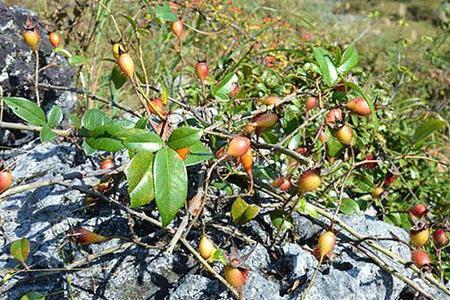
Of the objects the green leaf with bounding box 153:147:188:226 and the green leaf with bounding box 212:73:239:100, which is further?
the green leaf with bounding box 212:73:239:100

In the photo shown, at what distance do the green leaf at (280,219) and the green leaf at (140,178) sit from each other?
345 millimetres

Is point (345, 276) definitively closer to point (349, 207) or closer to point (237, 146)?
point (349, 207)

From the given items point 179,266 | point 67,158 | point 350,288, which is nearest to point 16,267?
point 179,266

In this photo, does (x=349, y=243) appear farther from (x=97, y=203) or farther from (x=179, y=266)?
(x=97, y=203)

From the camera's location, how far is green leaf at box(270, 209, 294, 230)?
1012 mm

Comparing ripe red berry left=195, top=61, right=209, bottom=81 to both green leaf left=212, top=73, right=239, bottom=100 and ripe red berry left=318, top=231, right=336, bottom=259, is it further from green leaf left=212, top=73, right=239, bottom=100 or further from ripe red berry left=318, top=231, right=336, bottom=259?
ripe red berry left=318, top=231, right=336, bottom=259

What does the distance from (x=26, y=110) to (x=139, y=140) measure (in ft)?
1.01

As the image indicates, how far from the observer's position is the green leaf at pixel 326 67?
975 mm

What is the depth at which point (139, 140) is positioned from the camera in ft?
2.43

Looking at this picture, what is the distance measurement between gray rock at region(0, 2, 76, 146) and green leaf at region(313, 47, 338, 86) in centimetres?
86

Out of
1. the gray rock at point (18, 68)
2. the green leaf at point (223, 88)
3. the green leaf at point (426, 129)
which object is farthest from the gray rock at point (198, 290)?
the gray rock at point (18, 68)

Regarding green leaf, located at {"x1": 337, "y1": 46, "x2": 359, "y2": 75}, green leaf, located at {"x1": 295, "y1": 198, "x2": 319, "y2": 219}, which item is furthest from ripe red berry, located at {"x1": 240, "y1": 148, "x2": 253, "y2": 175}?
green leaf, located at {"x1": 337, "y1": 46, "x2": 359, "y2": 75}

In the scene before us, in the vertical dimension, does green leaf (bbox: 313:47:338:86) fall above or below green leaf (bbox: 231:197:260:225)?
above

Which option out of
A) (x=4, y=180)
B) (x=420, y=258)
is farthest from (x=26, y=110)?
(x=420, y=258)
